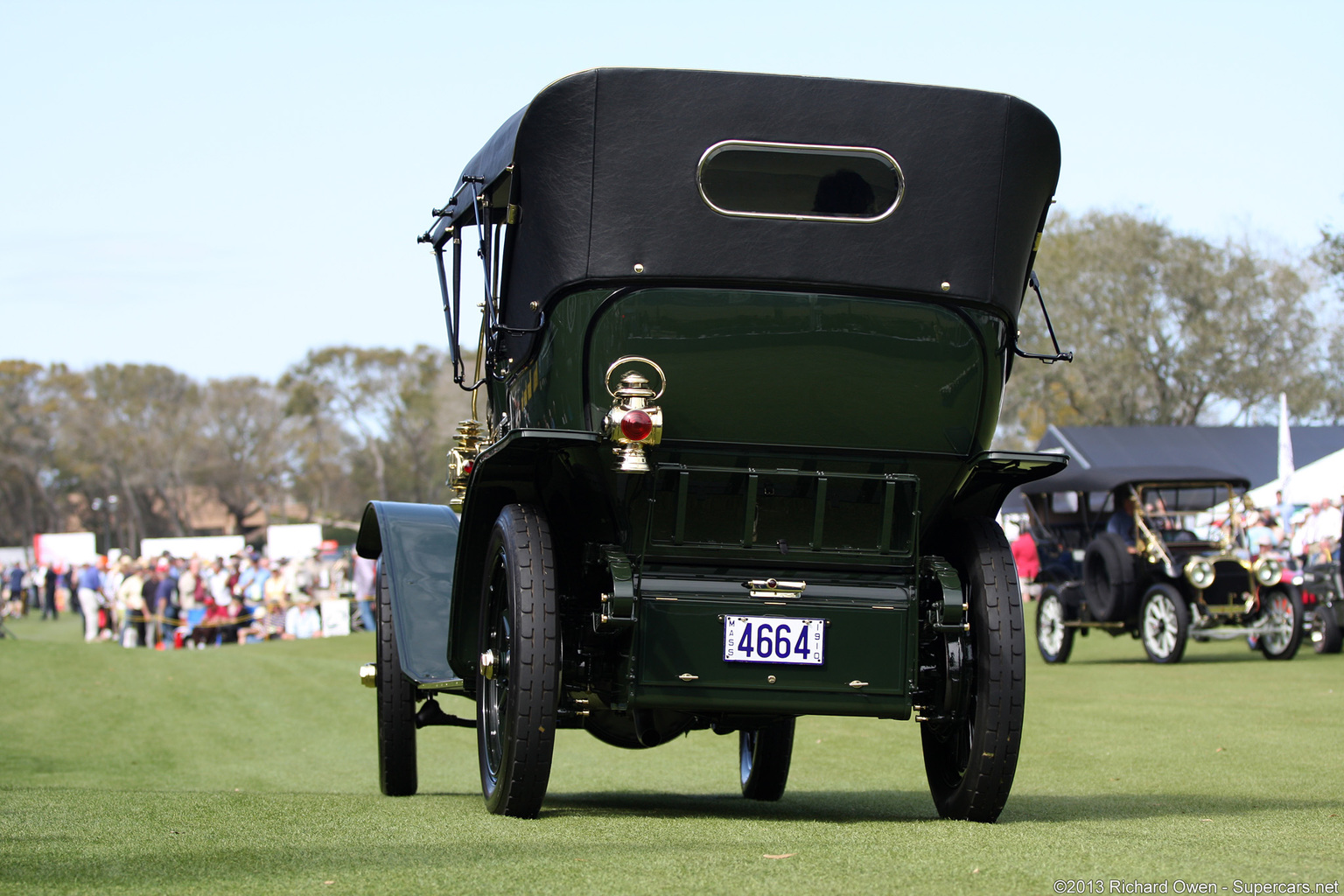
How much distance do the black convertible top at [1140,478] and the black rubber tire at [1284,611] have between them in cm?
165

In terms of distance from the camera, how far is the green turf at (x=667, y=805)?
12.7ft

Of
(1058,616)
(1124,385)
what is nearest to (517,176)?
(1058,616)

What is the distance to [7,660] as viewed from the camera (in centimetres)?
1784

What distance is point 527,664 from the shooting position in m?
4.94

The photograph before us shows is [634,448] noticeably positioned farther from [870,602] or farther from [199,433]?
[199,433]

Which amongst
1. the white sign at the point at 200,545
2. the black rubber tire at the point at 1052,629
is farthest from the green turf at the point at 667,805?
the white sign at the point at 200,545

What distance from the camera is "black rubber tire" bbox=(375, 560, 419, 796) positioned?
271 inches

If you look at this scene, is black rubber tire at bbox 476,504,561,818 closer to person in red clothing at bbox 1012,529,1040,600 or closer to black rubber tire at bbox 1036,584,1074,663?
black rubber tire at bbox 1036,584,1074,663

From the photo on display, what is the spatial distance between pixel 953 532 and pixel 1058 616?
547 inches

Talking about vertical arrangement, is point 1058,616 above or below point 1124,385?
below

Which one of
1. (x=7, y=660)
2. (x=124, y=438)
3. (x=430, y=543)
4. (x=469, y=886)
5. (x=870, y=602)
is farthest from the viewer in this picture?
(x=124, y=438)

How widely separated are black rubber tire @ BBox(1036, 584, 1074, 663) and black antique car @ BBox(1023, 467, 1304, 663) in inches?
0.5

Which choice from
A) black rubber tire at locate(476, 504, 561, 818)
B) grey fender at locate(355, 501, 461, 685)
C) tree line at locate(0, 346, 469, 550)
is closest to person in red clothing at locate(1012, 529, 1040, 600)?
grey fender at locate(355, 501, 461, 685)

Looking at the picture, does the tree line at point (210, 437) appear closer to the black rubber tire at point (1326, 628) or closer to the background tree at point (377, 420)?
the background tree at point (377, 420)
